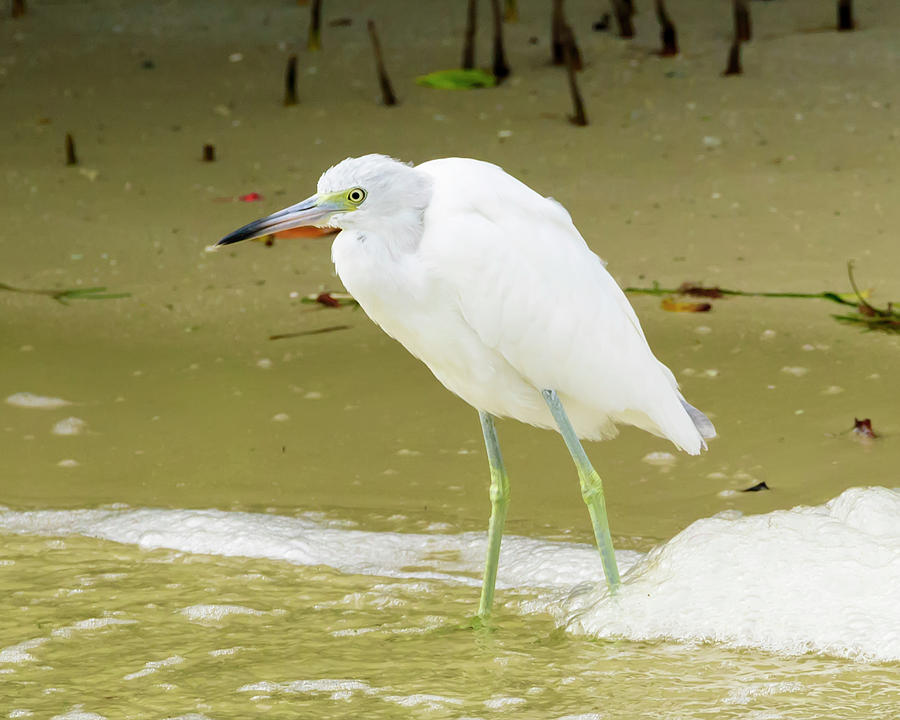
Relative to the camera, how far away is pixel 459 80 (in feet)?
28.5

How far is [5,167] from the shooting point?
786 cm

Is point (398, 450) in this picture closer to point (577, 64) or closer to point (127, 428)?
point (127, 428)

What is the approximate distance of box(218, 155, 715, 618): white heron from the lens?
3.04 meters

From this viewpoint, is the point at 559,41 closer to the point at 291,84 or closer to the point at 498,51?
the point at 498,51

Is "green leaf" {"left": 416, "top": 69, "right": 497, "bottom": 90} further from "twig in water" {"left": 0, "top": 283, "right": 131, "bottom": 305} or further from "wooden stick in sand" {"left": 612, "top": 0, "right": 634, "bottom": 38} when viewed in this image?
"twig in water" {"left": 0, "top": 283, "right": 131, "bottom": 305}

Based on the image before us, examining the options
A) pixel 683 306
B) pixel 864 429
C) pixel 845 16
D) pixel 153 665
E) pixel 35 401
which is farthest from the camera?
pixel 845 16

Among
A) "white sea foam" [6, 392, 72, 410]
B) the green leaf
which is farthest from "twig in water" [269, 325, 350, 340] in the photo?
the green leaf

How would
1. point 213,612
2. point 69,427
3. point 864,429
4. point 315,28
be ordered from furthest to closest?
1. point 315,28
2. point 69,427
3. point 864,429
4. point 213,612

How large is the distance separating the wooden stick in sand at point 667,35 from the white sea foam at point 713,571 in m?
5.42

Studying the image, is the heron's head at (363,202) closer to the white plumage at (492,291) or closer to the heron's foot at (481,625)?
the white plumage at (492,291)

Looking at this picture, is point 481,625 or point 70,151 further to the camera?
point 70,151

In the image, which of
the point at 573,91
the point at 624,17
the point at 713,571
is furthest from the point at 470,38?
the point at 713,571

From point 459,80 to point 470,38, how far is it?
0.79ft

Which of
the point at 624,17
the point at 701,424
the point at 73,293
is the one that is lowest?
the point at 73,293
